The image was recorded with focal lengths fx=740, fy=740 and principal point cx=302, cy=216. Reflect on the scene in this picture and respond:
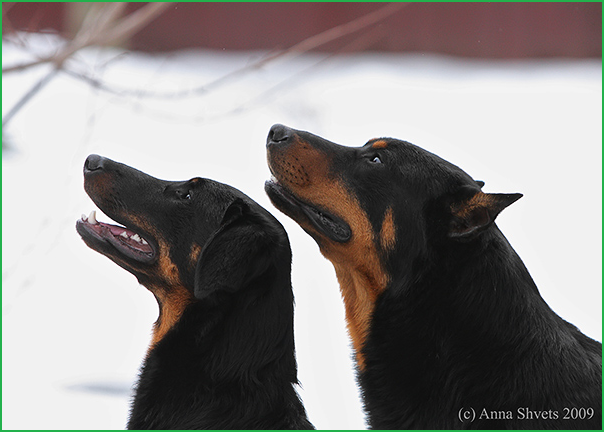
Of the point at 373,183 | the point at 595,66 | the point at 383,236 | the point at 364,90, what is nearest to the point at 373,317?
the point at 383,236

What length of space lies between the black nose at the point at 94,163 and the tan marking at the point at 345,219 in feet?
2.69

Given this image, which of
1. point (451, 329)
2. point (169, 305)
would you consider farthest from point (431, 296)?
point (169, 305)

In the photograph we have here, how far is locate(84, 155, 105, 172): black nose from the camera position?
337 cm

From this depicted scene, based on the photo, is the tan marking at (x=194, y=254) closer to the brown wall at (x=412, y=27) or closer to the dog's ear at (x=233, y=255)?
the dog's ear at (x=233, y=255)

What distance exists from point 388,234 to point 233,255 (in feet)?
2.12

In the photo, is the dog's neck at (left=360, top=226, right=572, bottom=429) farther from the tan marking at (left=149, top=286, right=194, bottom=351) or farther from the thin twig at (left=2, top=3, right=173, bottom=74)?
the thin twig at (left=2, top=3, right=173, bottom=74)

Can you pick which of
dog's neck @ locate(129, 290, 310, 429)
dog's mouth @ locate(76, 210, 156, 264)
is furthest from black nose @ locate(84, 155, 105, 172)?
dog's neck @ locate(129, 290, 310, 429)

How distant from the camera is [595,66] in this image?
358 inches

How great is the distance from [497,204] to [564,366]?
68 centimetres

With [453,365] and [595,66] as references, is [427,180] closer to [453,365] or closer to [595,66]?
[453,365]

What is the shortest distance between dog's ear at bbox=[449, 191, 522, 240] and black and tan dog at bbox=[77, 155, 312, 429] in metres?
0.72

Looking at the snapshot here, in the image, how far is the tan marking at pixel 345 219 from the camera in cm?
308

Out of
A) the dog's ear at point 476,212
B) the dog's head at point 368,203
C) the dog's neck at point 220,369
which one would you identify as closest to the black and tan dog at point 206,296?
the dog's neck at point 220,369

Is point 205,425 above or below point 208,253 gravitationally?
below
